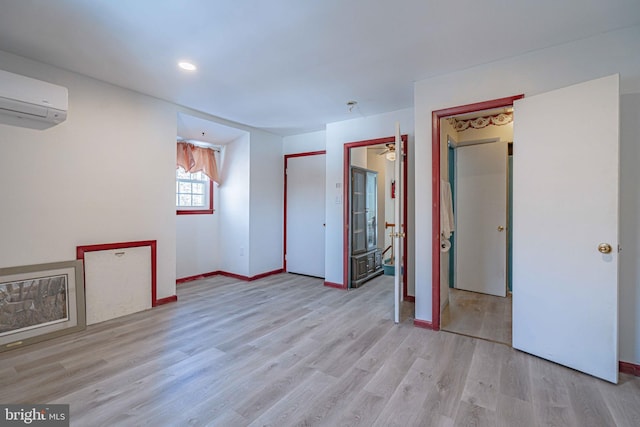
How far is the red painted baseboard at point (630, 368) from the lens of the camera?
2064 millimetres

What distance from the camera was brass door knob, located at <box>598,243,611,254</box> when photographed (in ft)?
6.44

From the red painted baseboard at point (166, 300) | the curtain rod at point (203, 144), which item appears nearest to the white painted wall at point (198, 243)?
the curtain rod at point (203, 144)

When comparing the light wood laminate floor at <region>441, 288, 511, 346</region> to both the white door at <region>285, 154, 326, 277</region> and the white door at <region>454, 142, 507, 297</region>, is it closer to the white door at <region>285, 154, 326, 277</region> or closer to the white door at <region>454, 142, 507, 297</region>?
the white door at <region>454, 142, 507, 297</region>

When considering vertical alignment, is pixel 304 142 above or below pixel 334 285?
above

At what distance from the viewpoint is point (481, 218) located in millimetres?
4070

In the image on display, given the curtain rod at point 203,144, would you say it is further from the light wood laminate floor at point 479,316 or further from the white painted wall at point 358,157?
the light wood laminate floor at point 479,316

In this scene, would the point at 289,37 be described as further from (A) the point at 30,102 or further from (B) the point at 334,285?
(B) the point at 334,285

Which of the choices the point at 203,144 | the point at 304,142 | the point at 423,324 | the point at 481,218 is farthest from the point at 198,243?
the point at 481,218

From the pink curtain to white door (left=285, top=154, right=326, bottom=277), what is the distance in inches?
51.5

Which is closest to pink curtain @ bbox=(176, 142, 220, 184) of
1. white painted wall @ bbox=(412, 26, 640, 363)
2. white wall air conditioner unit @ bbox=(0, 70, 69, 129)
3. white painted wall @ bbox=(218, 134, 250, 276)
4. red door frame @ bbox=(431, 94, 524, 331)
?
white painted wall @ bbox=(218, 134, 250, 276)

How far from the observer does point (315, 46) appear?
7.67 ft

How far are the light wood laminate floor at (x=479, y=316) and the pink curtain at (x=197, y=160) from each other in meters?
4.16

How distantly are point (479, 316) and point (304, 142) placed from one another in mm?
3693

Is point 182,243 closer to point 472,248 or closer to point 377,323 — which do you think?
point 377,323
